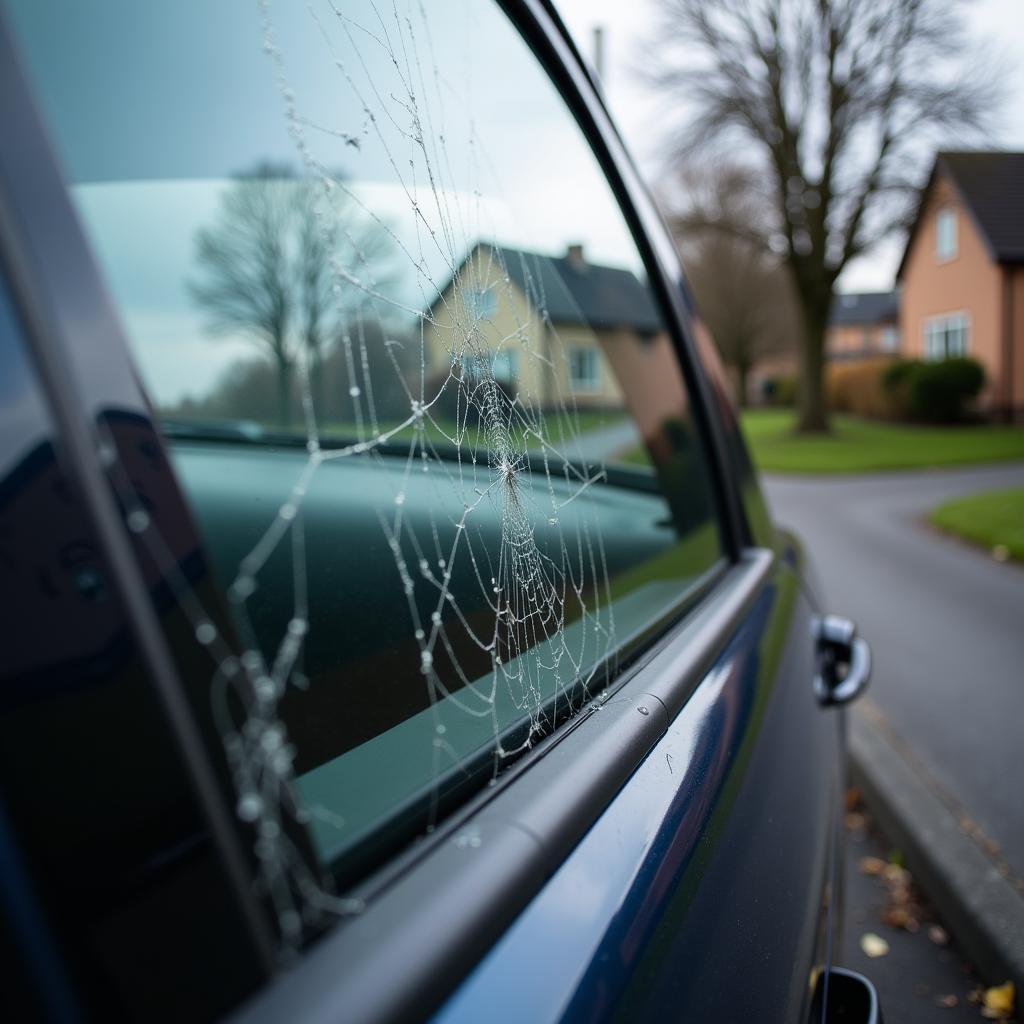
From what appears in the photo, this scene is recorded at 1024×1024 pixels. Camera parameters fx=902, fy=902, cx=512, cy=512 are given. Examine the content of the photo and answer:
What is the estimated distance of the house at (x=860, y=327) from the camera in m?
61.9

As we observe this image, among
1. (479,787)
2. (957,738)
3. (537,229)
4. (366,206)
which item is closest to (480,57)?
(537,229)

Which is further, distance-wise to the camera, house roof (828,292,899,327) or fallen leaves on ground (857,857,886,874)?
house roof (828,292,899,327)

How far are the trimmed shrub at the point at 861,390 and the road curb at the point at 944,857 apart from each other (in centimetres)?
Result: 2624

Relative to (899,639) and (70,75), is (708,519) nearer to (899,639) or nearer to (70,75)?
(70,75)

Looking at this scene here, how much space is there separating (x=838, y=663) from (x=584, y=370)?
1083 mm

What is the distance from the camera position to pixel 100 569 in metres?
0.47

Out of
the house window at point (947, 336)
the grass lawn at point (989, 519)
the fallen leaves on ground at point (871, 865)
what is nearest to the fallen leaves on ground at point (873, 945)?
the fallen leaves on ground at point (871, 865)

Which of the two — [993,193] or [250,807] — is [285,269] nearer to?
[250,807]

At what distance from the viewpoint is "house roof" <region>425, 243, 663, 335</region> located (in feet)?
3.93

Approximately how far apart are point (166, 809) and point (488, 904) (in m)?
0.26

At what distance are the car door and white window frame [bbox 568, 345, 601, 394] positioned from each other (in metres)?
0.09

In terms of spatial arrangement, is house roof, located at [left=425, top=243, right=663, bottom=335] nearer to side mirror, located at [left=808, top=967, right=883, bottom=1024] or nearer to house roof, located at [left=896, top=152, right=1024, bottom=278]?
side mirror, located at [left=808, top=967, right=883, bottom=1024]

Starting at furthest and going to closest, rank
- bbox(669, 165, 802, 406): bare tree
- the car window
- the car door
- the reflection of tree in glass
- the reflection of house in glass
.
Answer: bbox(669, 165, 802, 406): bare tree → the reflection of house in glass → the reflection of tree in glass → the car window → the car door

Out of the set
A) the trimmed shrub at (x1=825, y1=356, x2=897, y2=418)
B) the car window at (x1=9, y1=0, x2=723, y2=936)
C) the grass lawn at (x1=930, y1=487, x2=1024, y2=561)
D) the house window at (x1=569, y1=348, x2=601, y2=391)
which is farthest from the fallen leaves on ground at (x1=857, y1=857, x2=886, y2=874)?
the trimmed shrub at (x1=825, y1=356, x2=897, y2=418)
